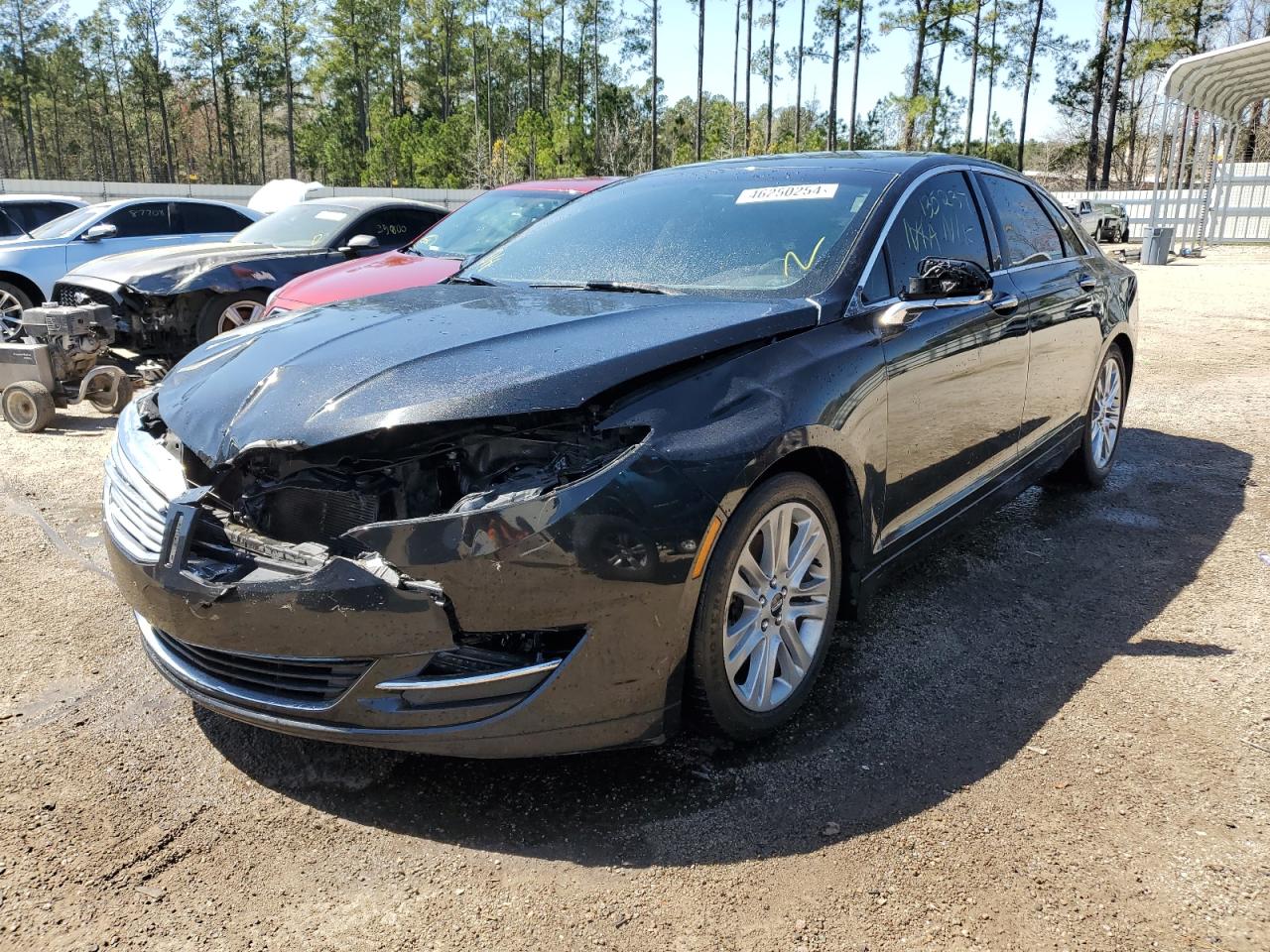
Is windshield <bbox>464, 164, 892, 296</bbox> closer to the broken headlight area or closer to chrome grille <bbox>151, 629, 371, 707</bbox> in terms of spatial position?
the broken headlight area

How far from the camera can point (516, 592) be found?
2182mm

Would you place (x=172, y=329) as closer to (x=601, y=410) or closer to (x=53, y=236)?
(x=53, y=236)

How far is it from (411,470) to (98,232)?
9.59m

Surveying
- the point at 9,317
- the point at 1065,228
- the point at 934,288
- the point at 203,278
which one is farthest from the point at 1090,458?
the point at 9,317

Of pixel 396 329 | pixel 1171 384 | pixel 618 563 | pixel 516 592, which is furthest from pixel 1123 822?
pixel 1171 384

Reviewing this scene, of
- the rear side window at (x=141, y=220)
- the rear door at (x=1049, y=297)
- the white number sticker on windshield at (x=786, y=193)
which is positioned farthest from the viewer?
the rear side window at (x=141, y=220)

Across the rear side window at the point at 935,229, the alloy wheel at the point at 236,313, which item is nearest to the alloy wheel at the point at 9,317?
the alloy wheel at the point at 236,313

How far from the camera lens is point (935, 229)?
3.62 m

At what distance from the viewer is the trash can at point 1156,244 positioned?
2150 cm

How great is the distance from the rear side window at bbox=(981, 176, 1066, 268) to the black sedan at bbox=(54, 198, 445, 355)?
5.37 metres

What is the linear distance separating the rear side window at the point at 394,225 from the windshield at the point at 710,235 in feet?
17.8

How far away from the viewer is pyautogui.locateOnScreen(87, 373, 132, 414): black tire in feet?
23.1

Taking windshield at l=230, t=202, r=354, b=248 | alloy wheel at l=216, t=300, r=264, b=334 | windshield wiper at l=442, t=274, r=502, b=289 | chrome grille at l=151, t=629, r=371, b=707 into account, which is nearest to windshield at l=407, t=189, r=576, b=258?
windshield at l=230, t=202, r=354, b=248

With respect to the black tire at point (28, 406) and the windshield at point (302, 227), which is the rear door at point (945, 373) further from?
the windshield at point (302, 227)
